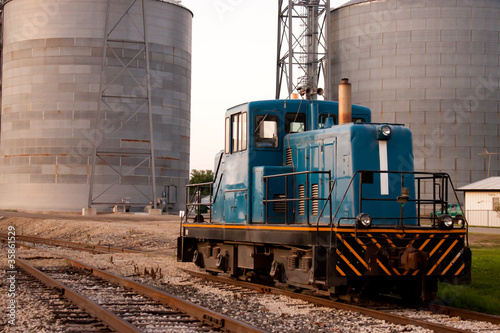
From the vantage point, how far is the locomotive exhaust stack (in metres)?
10.2

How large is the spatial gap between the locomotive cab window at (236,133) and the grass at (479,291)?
435cm

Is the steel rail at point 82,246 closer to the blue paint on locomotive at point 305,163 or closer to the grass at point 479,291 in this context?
the blue paint on locomotive at point 305,163

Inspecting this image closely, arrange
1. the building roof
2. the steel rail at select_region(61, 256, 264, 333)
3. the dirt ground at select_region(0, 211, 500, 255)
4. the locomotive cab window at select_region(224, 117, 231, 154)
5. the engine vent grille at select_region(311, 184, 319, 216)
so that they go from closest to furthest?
the steel rail at select_region(61, 256, 264, 333), the engine vent grille at select_region(311, 184, 319, 216), the locomotive cab window at select_region(224, 117, 231, 154), the dirt ground at select_region(0, 211, 500, 255), the building roof

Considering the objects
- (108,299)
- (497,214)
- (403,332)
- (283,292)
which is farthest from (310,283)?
(497,214)

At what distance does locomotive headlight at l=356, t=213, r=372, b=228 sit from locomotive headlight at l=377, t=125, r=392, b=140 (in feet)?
4.91

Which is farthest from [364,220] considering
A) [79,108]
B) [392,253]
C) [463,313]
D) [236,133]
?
[79,108]

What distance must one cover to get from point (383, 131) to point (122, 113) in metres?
31.9

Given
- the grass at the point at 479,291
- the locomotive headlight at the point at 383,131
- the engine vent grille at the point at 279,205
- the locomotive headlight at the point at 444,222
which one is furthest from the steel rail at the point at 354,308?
the locomotive headlight at the point at 383,131

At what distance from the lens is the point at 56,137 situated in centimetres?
3969

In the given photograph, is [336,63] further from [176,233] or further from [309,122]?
[309,122]

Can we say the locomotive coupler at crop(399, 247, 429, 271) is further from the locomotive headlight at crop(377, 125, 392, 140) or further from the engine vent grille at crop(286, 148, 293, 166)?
the engine vent grille at crop(286, 148, 293, 166)

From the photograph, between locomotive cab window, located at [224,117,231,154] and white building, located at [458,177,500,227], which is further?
white building, located at [458,177,500,227]

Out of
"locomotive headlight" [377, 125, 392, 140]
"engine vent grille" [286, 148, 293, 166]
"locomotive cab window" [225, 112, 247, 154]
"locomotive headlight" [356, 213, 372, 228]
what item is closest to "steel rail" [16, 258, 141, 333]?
"locomotive headlight" [356, 213, 372, 228]

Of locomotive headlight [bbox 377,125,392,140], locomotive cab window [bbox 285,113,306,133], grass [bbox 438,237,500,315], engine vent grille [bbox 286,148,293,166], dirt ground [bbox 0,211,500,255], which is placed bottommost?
grass [bbox 438,237,500,315]
